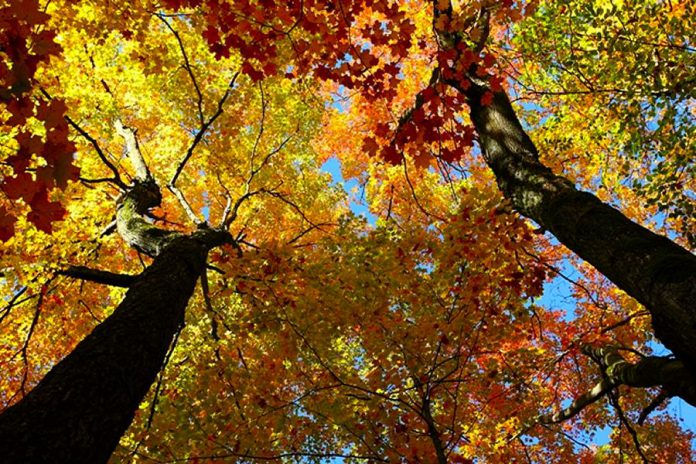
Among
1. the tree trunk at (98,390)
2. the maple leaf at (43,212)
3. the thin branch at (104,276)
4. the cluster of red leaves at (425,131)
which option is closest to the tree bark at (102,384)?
the tree trunk at (98,390)

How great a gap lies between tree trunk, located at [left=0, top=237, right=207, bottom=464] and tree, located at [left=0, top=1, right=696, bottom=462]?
12mm

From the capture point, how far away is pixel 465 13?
4.49m

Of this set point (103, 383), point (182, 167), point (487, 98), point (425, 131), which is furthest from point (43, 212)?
point (182, 167)

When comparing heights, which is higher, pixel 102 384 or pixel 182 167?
pixel 182 167

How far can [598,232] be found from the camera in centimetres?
285

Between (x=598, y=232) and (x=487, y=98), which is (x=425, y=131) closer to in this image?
(x=487, y=98)

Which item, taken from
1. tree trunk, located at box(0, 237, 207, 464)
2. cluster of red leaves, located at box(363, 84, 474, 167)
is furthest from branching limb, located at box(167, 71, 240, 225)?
tree trunk, located at box(0, 237, 207, 464)

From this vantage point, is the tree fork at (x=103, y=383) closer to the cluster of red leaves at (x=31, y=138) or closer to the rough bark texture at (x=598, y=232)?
the cluster of red leaves at (x=31, y=138)

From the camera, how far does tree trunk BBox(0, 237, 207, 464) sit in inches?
77.3

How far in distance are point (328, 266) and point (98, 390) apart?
370 centimetres

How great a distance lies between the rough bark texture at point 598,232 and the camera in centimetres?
220

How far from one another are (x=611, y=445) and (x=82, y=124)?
45.5ft

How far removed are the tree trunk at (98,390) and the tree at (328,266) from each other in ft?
0.04

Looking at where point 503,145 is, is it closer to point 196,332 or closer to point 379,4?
point 379,4
